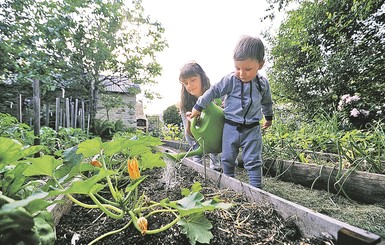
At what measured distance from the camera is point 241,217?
0.83 metres

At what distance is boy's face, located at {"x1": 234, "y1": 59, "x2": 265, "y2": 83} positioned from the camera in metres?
1.40

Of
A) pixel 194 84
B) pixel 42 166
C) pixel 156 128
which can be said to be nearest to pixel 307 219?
pixel 42 166

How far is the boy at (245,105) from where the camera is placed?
1.41 metres

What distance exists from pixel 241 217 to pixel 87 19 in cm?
794

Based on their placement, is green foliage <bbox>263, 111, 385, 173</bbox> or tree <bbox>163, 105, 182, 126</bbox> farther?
tree <bbox>163, 105, 182, 126</bbox>

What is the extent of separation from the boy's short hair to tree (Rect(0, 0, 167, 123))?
2371 millimetres

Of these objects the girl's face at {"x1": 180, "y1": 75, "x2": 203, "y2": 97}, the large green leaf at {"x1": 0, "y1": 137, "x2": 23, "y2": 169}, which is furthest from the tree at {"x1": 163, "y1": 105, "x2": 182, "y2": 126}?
the large green leaf at {"x1": 0, "y1": 137, "x2": 23, "y2": 169}

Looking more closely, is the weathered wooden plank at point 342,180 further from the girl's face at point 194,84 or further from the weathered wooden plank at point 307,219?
the girl's face at point 194,84

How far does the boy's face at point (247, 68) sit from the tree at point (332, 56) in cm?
325

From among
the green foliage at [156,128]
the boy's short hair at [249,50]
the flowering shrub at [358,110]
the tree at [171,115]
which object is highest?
the boy's short hair at [249,50]

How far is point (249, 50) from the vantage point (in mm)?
1380

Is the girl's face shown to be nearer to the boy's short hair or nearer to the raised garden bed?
the boy's short hair

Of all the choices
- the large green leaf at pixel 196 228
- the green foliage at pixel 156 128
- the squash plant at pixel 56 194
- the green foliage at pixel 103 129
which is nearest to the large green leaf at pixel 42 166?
the squash plant at pixel 56 194

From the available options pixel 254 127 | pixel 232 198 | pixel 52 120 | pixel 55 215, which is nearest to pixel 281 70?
pixel 254 127
